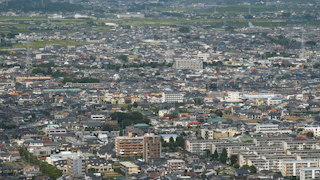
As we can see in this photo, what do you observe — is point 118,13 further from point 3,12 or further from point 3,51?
point 3,51

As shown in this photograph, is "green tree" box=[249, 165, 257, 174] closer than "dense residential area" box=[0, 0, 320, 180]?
Yes

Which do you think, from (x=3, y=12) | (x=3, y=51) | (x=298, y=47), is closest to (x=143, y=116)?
(x=3, y=51)

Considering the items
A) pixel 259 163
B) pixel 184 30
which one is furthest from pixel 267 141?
pixel 184 30

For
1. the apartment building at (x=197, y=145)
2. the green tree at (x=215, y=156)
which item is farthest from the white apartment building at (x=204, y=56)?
the green tree at (x=215, y=156)

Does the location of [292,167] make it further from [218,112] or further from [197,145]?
[218,112]

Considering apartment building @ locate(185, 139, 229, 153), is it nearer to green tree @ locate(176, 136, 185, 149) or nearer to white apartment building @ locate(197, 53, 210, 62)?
green tree @ locate(176, 136, 185, 149)

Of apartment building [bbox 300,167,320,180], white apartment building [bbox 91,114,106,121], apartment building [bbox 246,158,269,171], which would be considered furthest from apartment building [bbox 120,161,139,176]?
Result: white apartment building [bbox 91,114,106,121]
